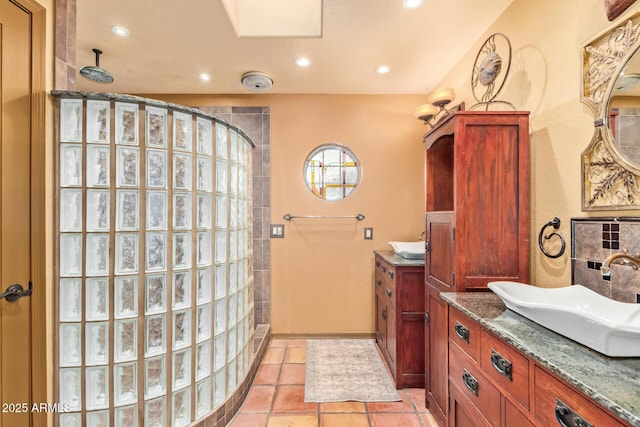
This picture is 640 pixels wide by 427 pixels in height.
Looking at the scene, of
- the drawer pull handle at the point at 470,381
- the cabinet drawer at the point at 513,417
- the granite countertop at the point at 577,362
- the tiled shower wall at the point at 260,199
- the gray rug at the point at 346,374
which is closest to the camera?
the granite countertop at the point at 577,362

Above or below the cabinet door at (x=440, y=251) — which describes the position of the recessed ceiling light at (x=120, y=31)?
above

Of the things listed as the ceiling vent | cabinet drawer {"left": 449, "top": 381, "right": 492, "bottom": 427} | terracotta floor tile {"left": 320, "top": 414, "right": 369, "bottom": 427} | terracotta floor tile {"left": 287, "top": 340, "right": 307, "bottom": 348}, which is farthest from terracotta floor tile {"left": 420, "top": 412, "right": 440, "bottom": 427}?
the ceiling vent

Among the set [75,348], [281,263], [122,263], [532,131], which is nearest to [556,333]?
[532,131]

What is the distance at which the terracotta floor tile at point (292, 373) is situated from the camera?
2.25m

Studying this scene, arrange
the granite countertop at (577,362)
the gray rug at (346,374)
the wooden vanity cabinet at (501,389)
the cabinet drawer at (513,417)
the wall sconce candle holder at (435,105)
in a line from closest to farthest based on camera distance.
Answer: the granite countertop at (577,362) < the wooden vanity cabinet at (501,389) < the cabinet drawer at (513,417) < the gray rug at (346,374) < the wall sconce candle holder at (435,105)

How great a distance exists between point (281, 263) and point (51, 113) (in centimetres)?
214

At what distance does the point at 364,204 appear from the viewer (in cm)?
307

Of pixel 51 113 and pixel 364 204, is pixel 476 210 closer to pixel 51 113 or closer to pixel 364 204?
pixel 364 204

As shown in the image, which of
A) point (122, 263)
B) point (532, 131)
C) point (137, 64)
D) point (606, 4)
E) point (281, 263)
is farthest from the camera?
Result: point (281, 263)

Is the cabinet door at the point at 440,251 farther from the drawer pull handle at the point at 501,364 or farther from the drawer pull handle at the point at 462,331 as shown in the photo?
the drawer pull handle at the point at 501,364

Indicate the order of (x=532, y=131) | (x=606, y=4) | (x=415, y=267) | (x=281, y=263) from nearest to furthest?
1. (x=606, y=4)
2. (x=532, y=131)
3. (x=415, y=267)
4. (x=281, y=263)

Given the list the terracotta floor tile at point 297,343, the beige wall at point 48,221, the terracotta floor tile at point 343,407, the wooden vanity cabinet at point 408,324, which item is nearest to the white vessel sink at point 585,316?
the wooden vanity cabinet at point 408,324

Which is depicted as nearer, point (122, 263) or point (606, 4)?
point (606, 4)

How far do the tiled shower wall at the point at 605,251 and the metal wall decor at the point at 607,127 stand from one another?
7 centimetres
